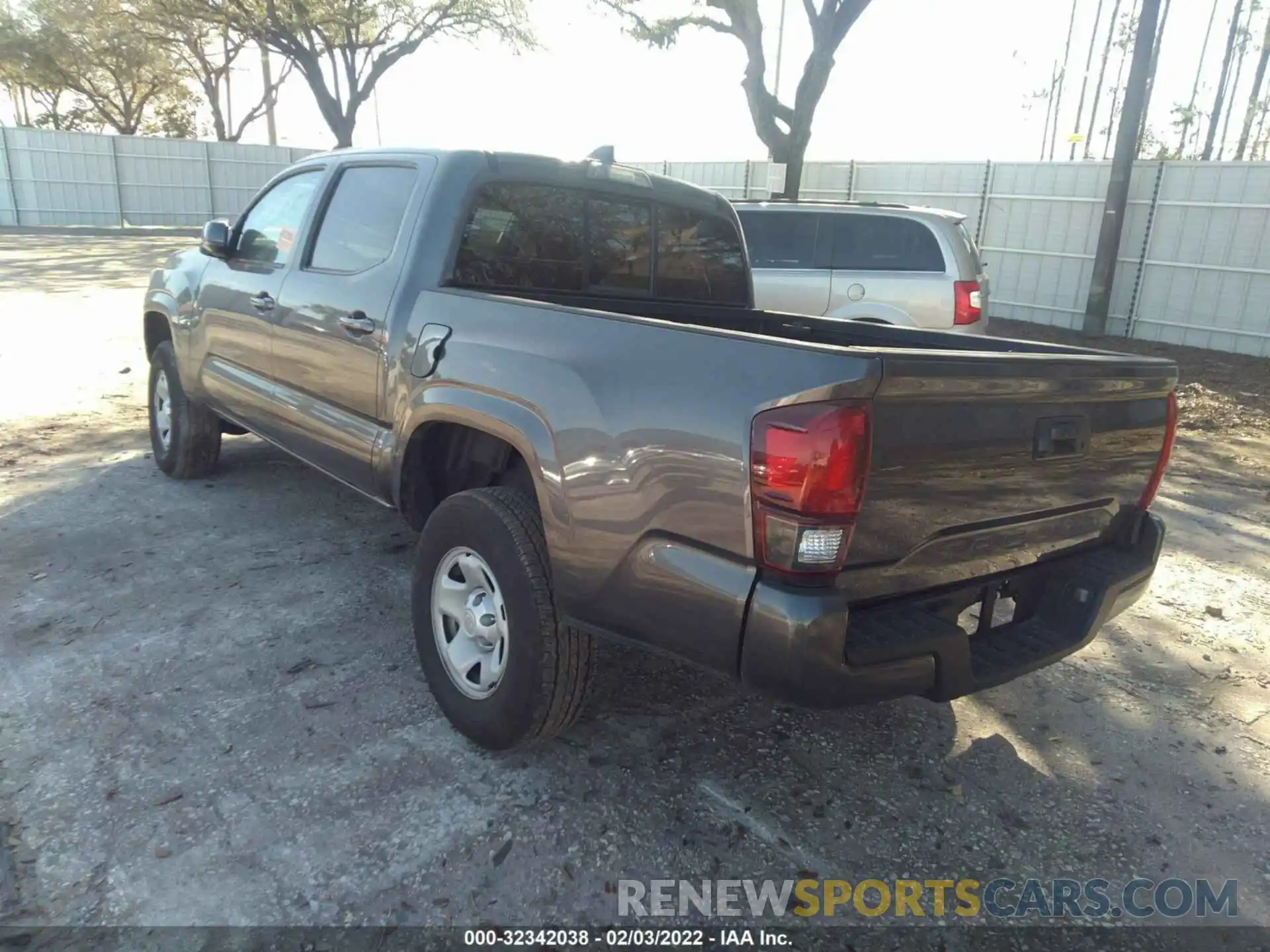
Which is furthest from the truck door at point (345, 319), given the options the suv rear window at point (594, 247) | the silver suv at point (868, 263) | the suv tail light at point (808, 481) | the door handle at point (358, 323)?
the silver suv at point (868, 263)

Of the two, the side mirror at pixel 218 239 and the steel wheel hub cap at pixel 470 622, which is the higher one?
the side mirror at pixel 218 239

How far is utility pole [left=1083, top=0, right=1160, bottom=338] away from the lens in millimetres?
12312

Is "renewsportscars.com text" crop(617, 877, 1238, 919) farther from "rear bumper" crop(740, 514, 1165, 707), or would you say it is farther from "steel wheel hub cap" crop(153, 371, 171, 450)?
"steel wheel hub cap" crop(153, 371, 171, 450)

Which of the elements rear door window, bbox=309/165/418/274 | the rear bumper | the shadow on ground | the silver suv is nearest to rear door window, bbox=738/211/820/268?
the silver suv

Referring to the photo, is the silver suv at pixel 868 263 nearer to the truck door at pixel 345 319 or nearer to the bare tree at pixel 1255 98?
the truck door at pixel 345 319

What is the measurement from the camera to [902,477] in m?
2.10

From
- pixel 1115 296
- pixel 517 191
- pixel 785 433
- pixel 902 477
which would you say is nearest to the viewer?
pixel 785 433

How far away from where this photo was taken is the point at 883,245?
26.6ft

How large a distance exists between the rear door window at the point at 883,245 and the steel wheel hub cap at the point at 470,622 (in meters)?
6.23

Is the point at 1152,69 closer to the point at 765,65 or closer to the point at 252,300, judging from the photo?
the point at 765,65

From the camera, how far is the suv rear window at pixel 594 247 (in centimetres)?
331

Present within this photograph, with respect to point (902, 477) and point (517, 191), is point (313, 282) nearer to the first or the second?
point (517, 191)

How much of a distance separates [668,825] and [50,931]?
5.11 ft

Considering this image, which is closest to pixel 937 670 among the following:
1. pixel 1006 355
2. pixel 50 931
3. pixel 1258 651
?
pixel 1006 355
